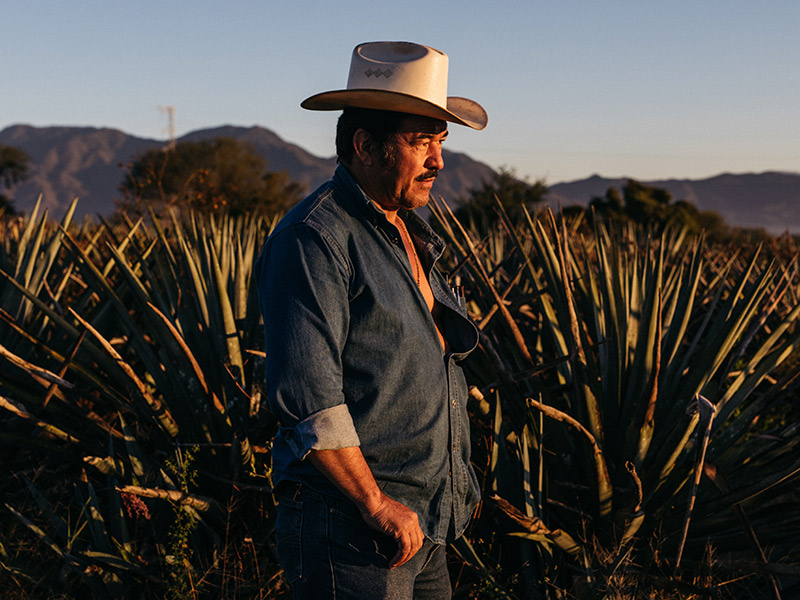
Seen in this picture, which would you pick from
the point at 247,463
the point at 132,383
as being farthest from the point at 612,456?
the point at 132,383

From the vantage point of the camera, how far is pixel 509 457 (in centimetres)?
276

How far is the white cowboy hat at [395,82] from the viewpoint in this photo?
164 cm

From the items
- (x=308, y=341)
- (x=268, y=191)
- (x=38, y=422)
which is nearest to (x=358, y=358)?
(x=308, y=341)

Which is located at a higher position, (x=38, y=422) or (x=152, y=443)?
(x=38, y=422)

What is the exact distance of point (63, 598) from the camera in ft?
8.95

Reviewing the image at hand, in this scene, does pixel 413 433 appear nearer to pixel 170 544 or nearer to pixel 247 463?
pixel 247 463

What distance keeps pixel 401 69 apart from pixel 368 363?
2.29 ft

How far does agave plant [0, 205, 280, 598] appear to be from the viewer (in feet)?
8.75

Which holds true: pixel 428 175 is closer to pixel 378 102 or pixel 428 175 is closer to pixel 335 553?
pixel 378 102

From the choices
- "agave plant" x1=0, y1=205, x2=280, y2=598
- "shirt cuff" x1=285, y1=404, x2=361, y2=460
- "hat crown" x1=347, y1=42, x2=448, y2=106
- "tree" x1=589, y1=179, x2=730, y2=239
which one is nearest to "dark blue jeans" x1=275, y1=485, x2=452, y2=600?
"shirt cuff" x1=285, y1=404, x2=361, y2=460

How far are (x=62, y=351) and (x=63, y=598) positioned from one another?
124cm

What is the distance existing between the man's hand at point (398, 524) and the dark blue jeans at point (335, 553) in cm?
4

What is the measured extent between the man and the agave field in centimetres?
58

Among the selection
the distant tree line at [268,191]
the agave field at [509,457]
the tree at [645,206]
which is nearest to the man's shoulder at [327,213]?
the agave field at [509,457]
